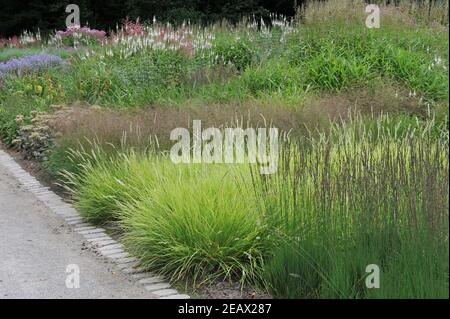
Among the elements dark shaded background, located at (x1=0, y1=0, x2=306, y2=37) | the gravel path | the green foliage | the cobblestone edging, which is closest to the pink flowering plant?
dark shaded background, located at (x1=0, y1=0, x2=306, y2=37)

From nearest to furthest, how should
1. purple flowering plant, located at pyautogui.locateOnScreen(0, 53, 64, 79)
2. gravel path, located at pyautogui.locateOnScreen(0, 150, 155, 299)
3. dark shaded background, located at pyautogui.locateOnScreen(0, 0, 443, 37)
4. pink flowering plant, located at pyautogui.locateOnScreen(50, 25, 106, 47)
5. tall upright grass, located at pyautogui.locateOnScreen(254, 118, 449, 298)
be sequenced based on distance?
tall upright grass, located at pyautogui.locateOnScreen(254, 118, 449, 298) < gravel path, located at pyautogui.locateOnScreen(0, 150, 155, 299) < purple flowering plant, located at pyautogui.locateOnScreen(0, 53, 64, 79) < pink flowering plant, located at pyautogui.locateOnScreen(50, 25, 106, 47) < dark shaded background, located at pyautogui.locateOnScreen(0, 0, 443, 37)

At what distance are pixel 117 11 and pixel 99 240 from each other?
27.6m

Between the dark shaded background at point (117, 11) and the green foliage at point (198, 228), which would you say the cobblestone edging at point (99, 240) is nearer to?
the green foliage at point (198, 228)

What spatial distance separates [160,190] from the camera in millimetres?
5879

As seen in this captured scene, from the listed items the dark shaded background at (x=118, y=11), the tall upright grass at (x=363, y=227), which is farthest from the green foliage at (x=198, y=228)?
the dark shaded background at (x=118, y=11)

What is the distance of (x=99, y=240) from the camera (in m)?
6.60

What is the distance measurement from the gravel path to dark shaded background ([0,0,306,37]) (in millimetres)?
21588

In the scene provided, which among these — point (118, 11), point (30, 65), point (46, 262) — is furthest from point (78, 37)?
point (46, 262)

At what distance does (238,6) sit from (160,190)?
2470 cm

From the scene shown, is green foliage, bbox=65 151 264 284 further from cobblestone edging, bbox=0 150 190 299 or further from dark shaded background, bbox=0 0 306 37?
dark shaded background, bbox=0 0 306 37

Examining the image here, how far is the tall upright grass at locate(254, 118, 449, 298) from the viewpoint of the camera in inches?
165

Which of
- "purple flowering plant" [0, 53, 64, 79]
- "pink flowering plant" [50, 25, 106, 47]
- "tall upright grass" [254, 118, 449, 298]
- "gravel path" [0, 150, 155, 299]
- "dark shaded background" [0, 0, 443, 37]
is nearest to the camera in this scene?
"tall upright grass" [254, 118, 449, 298]

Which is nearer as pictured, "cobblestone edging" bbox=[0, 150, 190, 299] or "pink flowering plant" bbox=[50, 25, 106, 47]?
"cobblestone edging" bbox=[0, 150, 190, 299]
